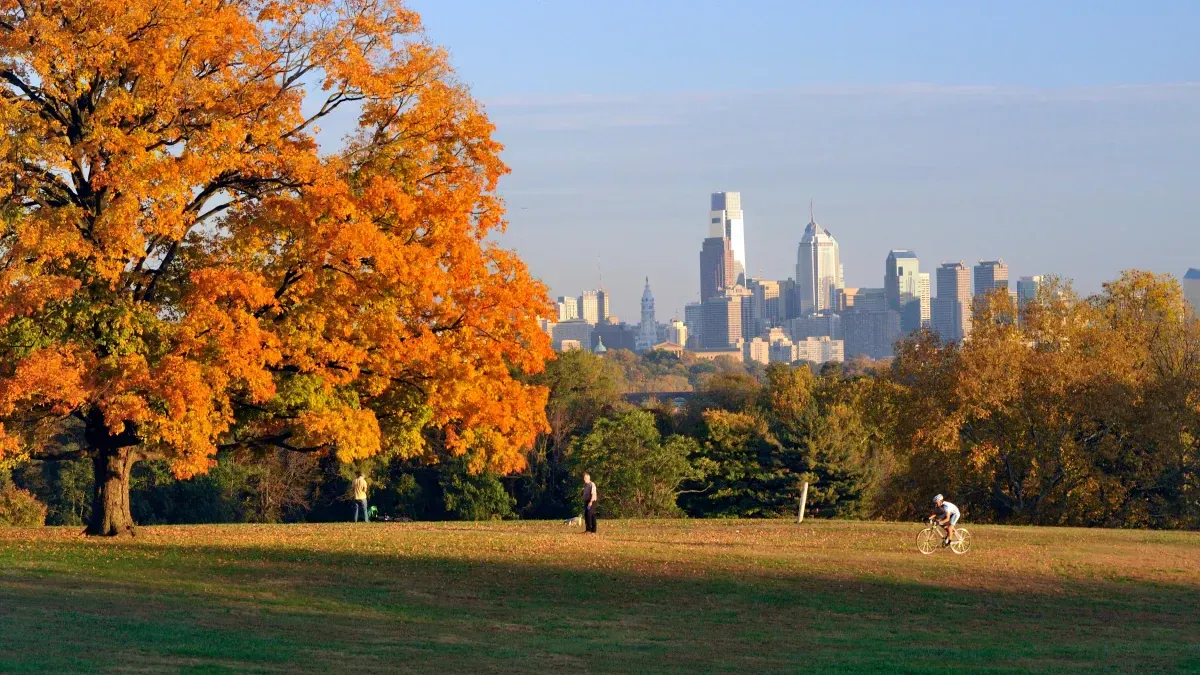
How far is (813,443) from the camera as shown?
2667 inches

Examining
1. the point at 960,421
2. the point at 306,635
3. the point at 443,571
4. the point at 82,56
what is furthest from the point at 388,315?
the point at 960,421

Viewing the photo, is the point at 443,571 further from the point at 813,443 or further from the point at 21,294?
the point at 813,443

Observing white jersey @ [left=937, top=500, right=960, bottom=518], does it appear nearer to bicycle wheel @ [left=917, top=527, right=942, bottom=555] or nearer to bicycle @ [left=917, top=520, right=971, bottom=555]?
bicycle @ [left=917, top=520, right=971, bottom=555]

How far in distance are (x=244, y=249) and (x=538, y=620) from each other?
10.7 m

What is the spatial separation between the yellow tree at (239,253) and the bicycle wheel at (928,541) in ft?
26.4

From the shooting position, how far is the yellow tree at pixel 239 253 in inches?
941

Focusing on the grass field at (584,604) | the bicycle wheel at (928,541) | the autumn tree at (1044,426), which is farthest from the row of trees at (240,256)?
the autumn tree at (1044,426)

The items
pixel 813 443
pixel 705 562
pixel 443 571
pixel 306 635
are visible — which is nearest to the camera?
pixel 306 635

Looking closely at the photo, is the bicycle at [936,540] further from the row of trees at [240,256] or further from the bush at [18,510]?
the bush at [18,510]

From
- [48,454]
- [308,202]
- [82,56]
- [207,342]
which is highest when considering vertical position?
[82,56]

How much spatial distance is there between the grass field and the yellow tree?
2.56 m

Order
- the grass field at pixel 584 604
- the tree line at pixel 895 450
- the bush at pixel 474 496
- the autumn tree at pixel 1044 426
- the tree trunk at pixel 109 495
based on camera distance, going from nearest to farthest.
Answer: the grass field at pixel 584 604 < the tree trunk at pixel 109 495 < the autumn tree at pixel 1044 426 < the tree line at pixel 895 450 < the bush at pixel 474 496

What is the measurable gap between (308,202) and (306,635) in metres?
10.2

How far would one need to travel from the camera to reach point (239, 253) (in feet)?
85.1
